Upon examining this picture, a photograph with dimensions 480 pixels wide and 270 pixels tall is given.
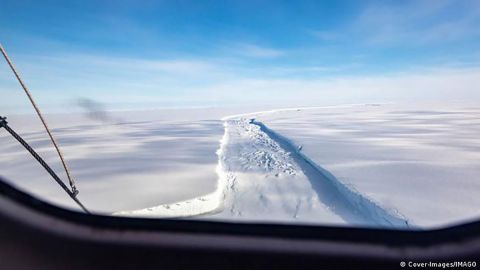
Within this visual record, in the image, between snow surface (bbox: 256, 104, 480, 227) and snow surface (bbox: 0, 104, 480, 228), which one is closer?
snow surface (bbox: 256, 104, 480, 227)

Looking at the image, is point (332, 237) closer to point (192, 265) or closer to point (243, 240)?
point (243, 240)

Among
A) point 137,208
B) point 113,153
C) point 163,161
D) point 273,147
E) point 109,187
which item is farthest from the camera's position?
point 273,147

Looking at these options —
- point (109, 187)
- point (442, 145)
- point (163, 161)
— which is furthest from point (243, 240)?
point (442, 145)

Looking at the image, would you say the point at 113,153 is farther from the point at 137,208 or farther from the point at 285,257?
the point at 285,257

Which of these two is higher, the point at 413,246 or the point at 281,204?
the point at 413,246

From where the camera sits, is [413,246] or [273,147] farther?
[273,147]

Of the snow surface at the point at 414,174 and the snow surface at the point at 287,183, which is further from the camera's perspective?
the snow surface at the point at 287,183

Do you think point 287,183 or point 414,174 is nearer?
point 414,174

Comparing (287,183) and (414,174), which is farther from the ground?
(414,174)

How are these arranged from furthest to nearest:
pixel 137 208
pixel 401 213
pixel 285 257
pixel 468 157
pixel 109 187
Answer: pixel 468 157
pixel 109 187
pixel 137 208
pixel 401 213
pixel 285 257
